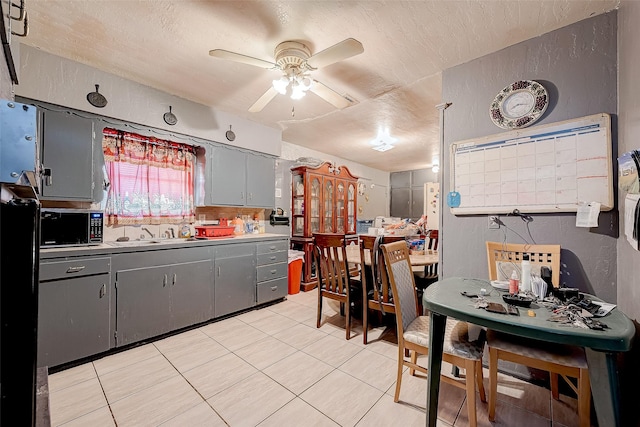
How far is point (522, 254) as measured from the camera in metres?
1.94

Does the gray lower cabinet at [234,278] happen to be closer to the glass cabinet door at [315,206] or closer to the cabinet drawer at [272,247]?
the cabinet drawer at [272,247]

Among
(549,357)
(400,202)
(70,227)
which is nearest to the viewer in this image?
(549,357)

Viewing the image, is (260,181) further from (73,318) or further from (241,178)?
(73,318)

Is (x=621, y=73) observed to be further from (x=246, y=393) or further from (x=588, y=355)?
(x=246, y=393)

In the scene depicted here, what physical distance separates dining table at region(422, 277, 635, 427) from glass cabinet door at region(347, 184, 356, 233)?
13.3 feet

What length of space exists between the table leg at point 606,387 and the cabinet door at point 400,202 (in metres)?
6.07

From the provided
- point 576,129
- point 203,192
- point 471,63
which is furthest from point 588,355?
point 203,192

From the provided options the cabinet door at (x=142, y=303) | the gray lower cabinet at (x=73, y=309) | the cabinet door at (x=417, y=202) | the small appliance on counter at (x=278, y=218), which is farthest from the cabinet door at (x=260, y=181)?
the cabinet door at (x=417, y=202)

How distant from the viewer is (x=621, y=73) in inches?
65.1

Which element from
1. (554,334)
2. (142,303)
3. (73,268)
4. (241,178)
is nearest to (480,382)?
(554,334)

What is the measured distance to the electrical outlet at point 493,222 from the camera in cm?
212

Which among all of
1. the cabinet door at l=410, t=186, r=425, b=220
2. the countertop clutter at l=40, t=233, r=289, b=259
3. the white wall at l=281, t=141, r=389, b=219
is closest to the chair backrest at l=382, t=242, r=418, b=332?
the countertop clutter at l=40, t=233, r=289, b=259

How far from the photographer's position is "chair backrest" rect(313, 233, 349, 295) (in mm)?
2604

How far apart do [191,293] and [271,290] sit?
41.2 inches
